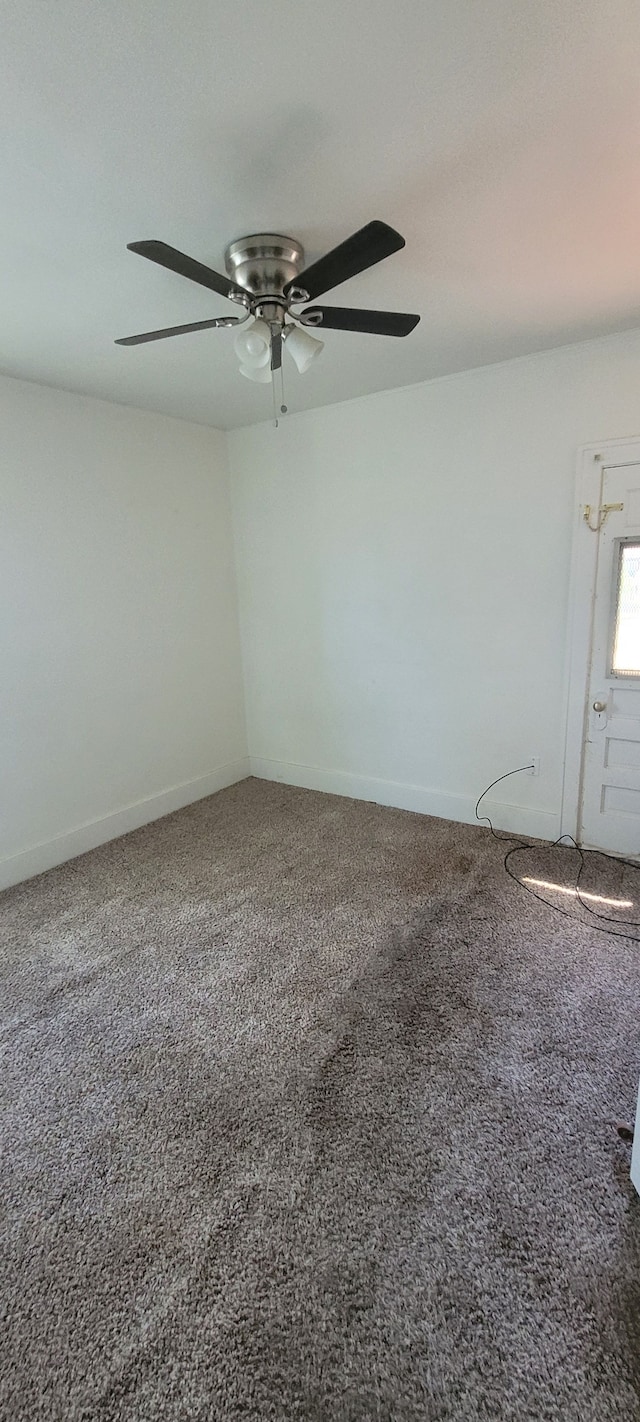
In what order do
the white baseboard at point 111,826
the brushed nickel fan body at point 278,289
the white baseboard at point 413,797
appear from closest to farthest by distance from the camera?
1. the brushed nickel fan body at point 278,289
2. the white baseboard at point 111,826
3. the white baseboard at point 413,797

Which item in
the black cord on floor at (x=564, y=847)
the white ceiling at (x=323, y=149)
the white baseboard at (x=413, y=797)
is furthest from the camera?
the white baseboard at (x=413, y=797)

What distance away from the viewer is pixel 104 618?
11.2ft

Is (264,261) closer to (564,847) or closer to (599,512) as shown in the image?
(599,512)

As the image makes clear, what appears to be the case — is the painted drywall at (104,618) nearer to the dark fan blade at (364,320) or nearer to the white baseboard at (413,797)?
the white baseboard at (413,797)

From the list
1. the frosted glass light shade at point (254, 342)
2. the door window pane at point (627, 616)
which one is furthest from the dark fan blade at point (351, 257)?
the door window pane at point (627, 616)

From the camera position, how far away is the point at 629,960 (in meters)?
2.32

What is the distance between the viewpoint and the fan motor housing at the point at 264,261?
1.75 metres

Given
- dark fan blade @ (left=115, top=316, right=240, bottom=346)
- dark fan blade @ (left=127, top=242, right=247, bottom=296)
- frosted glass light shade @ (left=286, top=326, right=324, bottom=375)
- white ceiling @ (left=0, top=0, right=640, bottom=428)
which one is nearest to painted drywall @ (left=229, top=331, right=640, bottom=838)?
white ceiling @ (left=0, top=0, right=640, bottom=428)

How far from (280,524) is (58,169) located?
258 cm

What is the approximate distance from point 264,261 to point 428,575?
6.32 ft

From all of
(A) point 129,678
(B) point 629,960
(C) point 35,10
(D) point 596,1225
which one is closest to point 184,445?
(A) point 129,678

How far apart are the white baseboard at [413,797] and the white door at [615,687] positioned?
0.25 m

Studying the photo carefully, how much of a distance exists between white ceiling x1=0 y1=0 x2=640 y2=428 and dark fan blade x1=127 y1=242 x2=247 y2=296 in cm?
21

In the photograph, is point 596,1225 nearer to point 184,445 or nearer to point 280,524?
point 280,524
